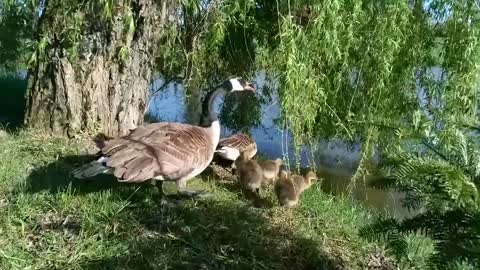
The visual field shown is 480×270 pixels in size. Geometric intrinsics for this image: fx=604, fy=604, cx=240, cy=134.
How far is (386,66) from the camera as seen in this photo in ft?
19.4

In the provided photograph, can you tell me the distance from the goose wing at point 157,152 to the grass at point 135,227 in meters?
0.40

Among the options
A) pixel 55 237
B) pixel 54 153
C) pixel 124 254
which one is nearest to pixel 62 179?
pixel 54 153

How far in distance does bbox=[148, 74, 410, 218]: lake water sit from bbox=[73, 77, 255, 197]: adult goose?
2.45 meters

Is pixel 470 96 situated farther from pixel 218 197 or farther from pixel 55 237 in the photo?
pixel 55 237

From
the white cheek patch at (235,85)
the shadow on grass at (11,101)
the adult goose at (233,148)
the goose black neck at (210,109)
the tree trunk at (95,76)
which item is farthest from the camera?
the shadow on grass at (11,101)

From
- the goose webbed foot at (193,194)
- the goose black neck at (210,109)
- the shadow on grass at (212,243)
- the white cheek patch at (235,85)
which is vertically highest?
the white cheek patch at (235,85)

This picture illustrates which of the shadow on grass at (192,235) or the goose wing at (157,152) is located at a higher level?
the goose wing at (157,152)

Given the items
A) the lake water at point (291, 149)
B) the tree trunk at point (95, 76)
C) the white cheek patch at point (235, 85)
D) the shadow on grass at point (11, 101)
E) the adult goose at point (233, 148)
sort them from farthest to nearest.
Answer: the lake water at point (291, 149)
the shadow on grass at point (11, 101)
the adult goose at point (233, 148)
the white cheek patch at point (235, 85)
the tree trunk at point (95, 76)

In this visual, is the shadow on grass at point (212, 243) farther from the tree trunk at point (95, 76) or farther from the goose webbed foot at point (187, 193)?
the tree trunk at point (95, 76)

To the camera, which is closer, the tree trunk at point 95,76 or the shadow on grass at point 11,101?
the tree trunk at point 95,76

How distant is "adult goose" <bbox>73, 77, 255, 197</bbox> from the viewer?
15.2ft

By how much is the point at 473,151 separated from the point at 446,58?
2.85 m

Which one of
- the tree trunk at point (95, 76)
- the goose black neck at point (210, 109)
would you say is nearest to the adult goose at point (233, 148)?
the goose black neck at point (210, 109)

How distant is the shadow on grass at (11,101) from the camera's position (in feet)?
23.0
